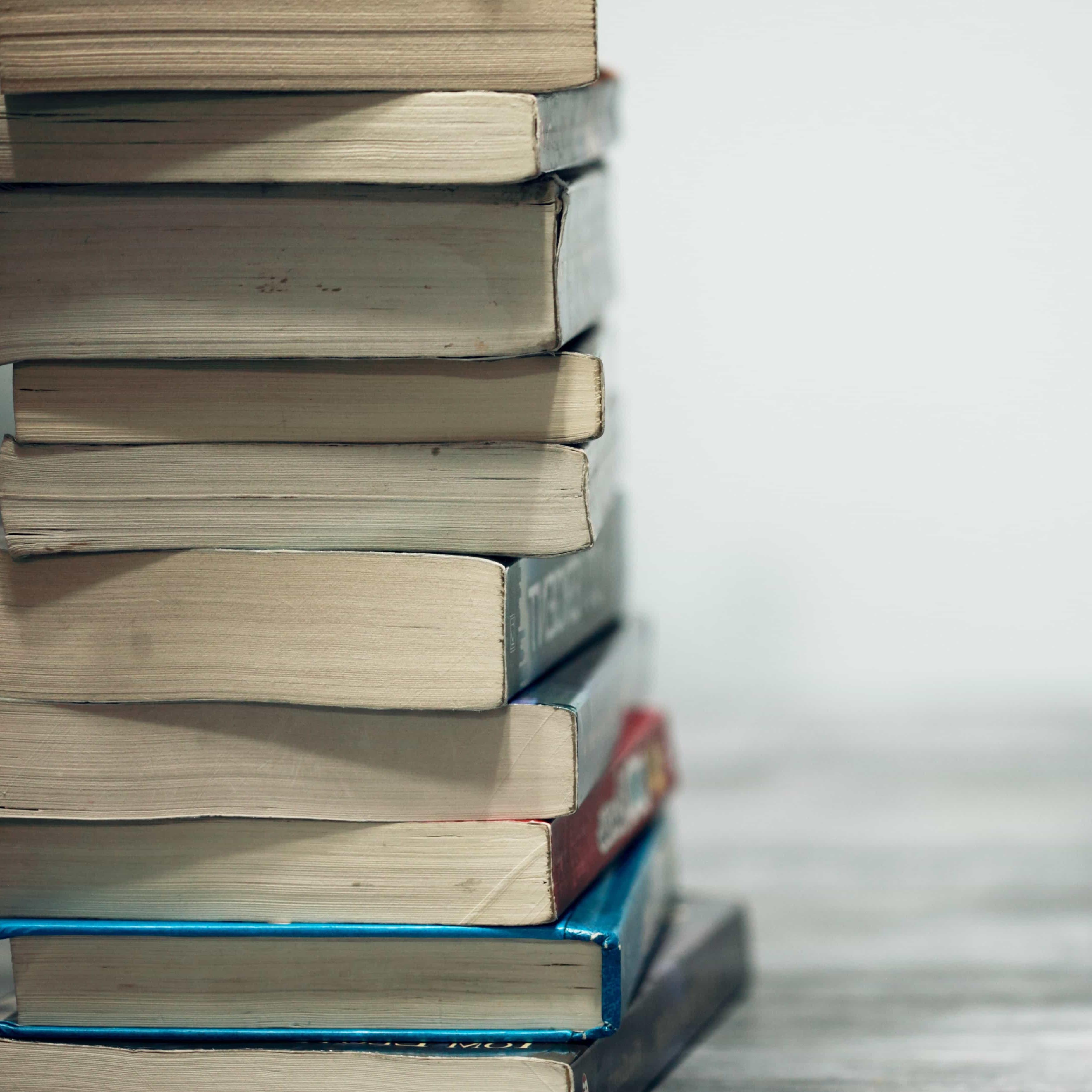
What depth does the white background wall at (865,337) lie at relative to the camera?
1.67 metres

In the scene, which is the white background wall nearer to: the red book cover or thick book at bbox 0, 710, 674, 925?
the red book cover

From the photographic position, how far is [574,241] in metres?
0.76

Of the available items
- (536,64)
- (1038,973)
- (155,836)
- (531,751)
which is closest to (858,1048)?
(1038,973)

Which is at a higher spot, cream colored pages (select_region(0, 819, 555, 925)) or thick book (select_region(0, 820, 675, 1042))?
cream colored pages (select_region(0, 819, 555, 925))

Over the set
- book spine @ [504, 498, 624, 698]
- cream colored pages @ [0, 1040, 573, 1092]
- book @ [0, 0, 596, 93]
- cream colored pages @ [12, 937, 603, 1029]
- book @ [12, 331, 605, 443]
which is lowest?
cream colored pages @ [0, 1040, 573, 1092]

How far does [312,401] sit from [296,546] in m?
0.07

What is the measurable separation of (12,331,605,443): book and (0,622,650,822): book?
13 cm

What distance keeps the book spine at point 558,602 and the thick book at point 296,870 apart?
8 centimetres

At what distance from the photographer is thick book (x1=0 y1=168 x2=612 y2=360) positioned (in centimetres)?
70

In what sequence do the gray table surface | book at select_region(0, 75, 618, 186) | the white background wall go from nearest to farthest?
book at select_region(0, 75, 618, 186) → the gray table surface → the white background wall

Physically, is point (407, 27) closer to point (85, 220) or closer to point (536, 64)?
point (536, 64)

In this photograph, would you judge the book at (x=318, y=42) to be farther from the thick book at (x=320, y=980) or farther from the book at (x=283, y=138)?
Result: the thick book at (x=320, y=980)

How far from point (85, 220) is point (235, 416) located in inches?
4.7

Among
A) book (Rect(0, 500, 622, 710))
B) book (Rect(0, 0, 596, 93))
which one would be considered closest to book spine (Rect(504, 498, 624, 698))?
book (Rect(0, 500, 622, 710))
